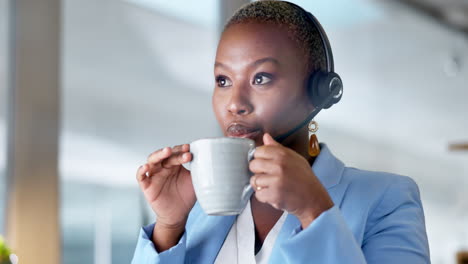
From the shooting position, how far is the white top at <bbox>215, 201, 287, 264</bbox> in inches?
38.2

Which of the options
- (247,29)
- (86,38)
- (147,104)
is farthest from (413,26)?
(247,29)

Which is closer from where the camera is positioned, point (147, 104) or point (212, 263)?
point (212, 263)

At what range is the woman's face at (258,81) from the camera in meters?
0.93

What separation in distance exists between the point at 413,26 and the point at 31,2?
328cm

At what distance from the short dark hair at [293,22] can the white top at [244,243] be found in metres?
0.25

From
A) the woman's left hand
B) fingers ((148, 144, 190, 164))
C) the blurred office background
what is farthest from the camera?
the blurred office background

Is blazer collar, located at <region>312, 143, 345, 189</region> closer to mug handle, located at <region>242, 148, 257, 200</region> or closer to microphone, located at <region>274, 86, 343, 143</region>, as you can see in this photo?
microphone, located at <region>274, 86, 343, 143</region>

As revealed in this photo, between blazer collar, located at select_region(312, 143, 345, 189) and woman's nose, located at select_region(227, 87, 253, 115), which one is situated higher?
woman's nose, located at select_region(227, 87, 253, 115)

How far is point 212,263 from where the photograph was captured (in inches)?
39.3

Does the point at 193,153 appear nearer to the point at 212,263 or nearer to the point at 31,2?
the point at 212,263

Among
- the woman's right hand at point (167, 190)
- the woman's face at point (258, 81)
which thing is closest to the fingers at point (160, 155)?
the woman's right hand at point (167, 190)

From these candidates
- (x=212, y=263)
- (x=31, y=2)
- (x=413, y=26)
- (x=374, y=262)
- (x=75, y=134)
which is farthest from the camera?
(x=413, y=26)

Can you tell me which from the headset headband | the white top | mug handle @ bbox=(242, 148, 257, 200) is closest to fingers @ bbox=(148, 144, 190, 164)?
mug handle @ bbox=(242, 148, 257, 200)

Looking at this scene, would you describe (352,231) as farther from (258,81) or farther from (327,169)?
(258,81)
